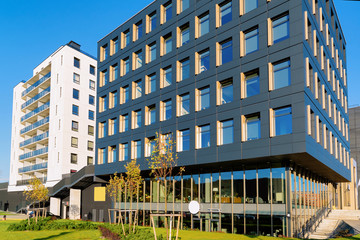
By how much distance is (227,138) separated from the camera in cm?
2941

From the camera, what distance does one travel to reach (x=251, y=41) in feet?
93.9

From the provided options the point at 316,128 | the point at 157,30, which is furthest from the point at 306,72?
the point at 157,30

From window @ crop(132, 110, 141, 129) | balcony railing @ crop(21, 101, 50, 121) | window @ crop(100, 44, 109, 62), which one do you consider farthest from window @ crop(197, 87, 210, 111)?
balcony railing @ crop(21, 101, 50, 121)

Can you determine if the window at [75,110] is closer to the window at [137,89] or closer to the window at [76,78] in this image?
the window at [76,78]

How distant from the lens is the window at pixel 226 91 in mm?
29659

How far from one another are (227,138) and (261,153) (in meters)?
3.83

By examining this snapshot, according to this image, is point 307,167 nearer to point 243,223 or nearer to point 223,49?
point 243,223

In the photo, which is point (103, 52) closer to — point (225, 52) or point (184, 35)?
point (184, 35)

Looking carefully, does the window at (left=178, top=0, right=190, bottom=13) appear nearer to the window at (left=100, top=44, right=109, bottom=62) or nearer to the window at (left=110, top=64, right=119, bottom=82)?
the window at (left=110, top=64, right=119, bottom=82)

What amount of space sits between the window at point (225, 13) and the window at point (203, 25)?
1.63m

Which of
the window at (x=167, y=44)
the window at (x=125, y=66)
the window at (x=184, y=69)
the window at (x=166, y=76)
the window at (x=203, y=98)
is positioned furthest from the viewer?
the window at (x=125, y=66)

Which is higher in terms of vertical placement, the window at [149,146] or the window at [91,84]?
the window at [91,84]

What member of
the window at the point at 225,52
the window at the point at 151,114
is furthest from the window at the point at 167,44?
the window at the point at 225,52

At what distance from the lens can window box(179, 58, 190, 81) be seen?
1344 inches
